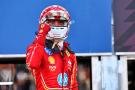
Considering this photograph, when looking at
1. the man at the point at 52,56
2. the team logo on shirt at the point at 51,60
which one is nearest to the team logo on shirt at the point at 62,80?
the man at the point at 52,56

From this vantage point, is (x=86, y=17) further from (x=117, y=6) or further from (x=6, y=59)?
(x=6, y=59)

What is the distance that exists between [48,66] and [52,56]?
0.38 ft

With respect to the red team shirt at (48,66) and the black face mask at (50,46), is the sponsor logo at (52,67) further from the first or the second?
the black face mask at (50,46)

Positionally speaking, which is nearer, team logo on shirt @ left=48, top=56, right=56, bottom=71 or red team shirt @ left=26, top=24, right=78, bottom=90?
red team shirt @ left=26, top=24, right=78, bottom=90

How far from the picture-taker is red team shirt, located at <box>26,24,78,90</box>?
4.30 meters

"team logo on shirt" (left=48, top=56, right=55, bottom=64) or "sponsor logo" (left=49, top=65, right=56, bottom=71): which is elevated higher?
"team logo on shirt" (left=48, top=56, right=55, bottom=64)

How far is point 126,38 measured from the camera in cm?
649

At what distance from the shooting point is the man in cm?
432

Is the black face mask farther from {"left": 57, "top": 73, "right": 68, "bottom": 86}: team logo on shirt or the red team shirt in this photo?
{"left": 57, "top": 73, "right": 68, "bottom": 86}: team logo on shirt

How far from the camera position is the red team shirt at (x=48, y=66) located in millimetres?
4305

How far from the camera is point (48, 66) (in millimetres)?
4406

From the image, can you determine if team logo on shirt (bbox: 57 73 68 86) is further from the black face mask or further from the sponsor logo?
the black face mask

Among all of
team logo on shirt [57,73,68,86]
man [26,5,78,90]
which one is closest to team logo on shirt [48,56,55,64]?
man [26,5,78,90]

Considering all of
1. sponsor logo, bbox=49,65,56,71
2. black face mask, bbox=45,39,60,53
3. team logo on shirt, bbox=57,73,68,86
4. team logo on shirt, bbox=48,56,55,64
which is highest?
black face mask, bbox=45,39,60,53
